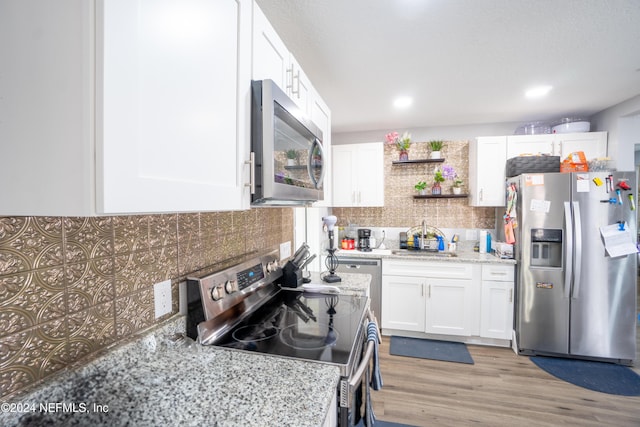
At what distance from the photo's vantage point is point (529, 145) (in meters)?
2.92

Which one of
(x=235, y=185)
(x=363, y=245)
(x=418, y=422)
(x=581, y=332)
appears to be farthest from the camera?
(x=363, y=245)

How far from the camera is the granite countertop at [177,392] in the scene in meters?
0.59

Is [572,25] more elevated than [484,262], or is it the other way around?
[572,25]

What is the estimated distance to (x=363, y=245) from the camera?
11.0ft

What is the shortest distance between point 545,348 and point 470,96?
2.37m

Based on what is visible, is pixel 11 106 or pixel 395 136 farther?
pixel 395 136

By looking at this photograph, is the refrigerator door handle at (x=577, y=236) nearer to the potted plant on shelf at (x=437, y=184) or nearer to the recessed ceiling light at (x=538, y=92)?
the recessed ceiling light at (x=538, y=92)

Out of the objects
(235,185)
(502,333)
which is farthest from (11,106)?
(502,333)

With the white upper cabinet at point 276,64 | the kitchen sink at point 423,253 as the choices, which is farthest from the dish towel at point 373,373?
the kitchen sink at point 423,253

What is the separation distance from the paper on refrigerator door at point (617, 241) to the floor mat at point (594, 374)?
96 cm

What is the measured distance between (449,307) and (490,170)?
4.96ft

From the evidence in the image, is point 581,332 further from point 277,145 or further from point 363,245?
point 277,145

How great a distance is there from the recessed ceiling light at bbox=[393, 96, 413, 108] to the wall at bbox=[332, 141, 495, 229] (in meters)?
0.82

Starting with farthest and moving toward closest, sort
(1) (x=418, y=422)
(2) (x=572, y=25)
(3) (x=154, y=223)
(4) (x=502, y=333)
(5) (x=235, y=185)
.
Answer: (4) (x=502, y=333) → (1) (x=418, y=422) → (2) (x=572, y=25) → (3) (x=154, y=223) → (5) (x=235, y=185)
